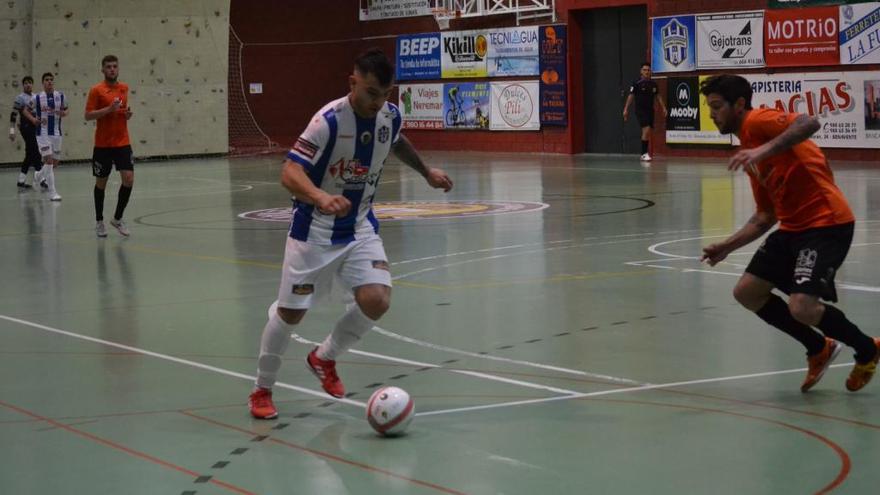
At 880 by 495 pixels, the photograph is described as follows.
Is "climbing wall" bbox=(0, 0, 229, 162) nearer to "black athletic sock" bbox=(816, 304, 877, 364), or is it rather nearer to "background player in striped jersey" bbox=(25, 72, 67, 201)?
"background player in striped jersey" bbox=(25, 72, 67, 201)

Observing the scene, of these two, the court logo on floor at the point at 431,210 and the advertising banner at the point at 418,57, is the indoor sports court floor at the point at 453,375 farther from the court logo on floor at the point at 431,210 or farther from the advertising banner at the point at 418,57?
the advertising banner at the point at 418,57

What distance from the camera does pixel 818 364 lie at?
771 centimetres

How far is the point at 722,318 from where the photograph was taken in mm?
10305

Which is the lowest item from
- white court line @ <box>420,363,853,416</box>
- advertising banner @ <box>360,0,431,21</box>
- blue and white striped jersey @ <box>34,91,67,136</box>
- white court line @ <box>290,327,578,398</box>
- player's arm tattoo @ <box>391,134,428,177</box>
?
white court line @ <box>420,363,853,416</box>

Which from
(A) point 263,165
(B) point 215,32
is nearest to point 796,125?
(A) point 263,165

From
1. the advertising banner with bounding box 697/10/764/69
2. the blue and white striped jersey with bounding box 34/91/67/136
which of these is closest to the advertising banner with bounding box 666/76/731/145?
the advertising banner with bounding box 697/10/764/69

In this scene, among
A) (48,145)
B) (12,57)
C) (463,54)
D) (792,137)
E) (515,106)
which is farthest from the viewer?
(463,54)

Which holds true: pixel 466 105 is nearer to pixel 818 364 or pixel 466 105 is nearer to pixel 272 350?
pixel 818 364

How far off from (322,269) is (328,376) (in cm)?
70

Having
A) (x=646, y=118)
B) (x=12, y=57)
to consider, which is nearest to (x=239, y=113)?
(x=12, y=57)

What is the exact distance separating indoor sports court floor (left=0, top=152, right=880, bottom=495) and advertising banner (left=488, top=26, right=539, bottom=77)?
19.8 meters

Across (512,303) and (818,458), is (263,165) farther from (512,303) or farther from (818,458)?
(818,458)

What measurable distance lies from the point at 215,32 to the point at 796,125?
111ft

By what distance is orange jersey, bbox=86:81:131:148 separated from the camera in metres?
17.9
